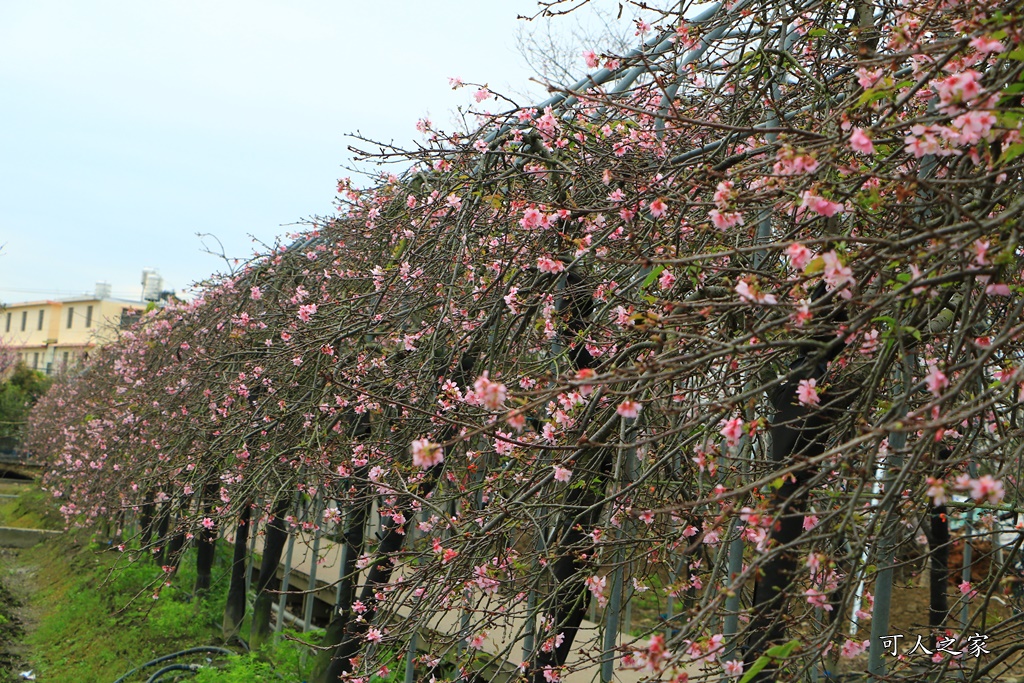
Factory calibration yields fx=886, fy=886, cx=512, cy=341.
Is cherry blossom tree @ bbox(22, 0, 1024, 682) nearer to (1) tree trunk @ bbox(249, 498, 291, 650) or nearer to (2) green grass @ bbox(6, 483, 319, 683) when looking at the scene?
(2) green grass @ bbox(6, 483, 319, 683)

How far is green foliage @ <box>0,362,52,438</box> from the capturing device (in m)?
34.9

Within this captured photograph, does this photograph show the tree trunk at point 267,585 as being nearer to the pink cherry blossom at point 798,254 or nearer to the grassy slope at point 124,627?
the grassy slope at point 124,627

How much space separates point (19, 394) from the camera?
121 ft

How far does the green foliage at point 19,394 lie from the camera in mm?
34906

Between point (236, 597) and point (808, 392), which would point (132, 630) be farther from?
point (808, 392)

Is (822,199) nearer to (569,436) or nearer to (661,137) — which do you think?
(569,436)

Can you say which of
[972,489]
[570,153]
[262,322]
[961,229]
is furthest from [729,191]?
[262,322]

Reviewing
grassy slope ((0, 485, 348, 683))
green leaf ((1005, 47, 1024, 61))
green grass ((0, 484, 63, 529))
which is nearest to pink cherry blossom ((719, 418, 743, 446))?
green leaf ((1005, 47, 1024, 61))

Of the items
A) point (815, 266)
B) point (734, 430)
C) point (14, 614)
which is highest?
point (815, 266)

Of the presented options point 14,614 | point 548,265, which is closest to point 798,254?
point 548,265

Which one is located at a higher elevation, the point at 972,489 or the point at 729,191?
the point at 729,191

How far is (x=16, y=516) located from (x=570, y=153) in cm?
2510

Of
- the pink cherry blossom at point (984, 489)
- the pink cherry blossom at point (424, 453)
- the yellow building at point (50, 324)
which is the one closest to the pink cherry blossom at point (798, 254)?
the pink cherry blossom at point (984, 489)

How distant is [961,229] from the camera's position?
1.99m
